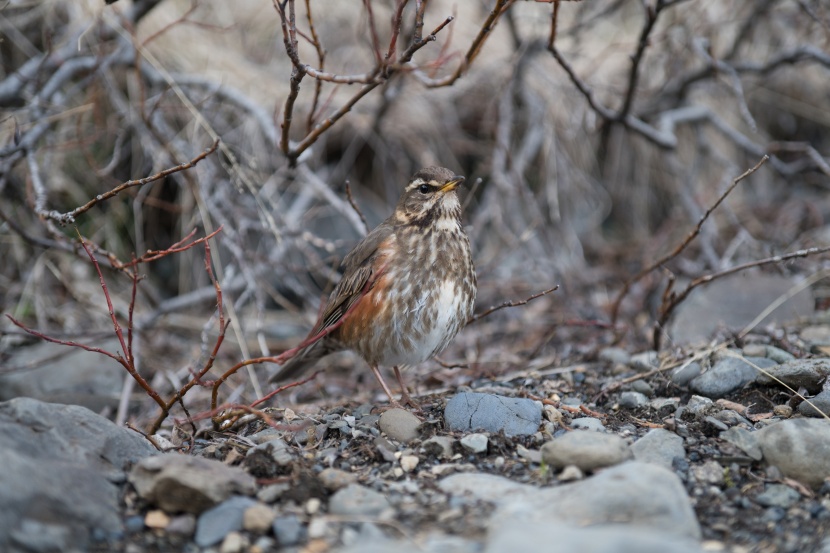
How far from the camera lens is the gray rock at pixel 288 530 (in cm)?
285

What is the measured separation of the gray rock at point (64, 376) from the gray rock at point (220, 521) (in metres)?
3.17

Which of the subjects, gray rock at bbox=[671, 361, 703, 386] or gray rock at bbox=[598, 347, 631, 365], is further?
gray rock at bbox=[598, 347, 631, 365]

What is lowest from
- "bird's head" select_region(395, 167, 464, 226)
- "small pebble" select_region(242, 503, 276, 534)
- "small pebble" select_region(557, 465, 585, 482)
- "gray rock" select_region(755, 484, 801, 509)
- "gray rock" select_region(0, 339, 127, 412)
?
"gray rock" select_region(755, 484, 801, 509)

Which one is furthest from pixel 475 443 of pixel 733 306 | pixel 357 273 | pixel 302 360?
pixel 733 306

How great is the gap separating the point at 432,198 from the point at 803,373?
90.0 inches

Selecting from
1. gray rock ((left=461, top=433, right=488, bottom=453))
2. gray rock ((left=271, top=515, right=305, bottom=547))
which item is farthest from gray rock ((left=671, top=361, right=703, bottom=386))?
gray rock ((left=271, top=515, right=305, bottom=547))

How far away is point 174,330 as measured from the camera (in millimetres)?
7402

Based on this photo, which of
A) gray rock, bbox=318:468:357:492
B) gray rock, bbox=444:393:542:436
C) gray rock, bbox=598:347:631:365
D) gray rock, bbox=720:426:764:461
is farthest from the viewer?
gray rock, bbox=598:347:631:365

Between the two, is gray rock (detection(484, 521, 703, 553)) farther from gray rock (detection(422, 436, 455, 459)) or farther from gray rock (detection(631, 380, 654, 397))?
gray rock (detection(631, 380, 654, 397))

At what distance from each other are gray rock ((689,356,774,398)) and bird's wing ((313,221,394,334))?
6.47ft

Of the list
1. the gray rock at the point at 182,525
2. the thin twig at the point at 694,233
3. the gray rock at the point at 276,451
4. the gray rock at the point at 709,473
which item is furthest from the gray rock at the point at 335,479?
the thin twig at the point at 694,233

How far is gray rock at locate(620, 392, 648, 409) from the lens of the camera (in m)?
4.41

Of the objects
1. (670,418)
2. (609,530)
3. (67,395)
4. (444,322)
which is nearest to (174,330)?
(67,395)

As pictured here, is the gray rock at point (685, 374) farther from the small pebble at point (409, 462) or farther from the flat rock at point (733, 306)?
the small pebble at point (409, 462)
